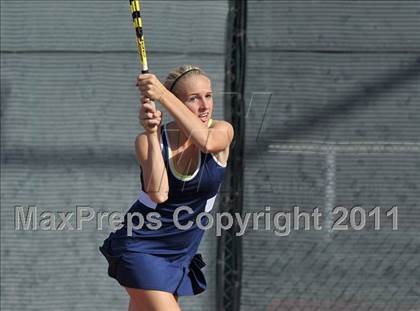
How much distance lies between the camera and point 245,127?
4.60 metres

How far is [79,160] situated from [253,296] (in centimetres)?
117

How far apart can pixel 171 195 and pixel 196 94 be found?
0.39m

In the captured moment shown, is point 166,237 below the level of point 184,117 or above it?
below

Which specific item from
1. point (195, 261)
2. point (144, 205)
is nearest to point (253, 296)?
point (195, 261)

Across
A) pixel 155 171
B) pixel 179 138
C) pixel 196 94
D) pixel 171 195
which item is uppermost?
pixel 196 94

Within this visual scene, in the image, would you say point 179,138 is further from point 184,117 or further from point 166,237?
point 166,237

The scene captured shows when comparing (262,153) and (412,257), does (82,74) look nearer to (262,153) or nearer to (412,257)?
(262,153)

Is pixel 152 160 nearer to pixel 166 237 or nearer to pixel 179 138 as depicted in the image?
pixel 179 138

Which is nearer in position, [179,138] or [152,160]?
[152,160]

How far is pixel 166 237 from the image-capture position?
131 inches

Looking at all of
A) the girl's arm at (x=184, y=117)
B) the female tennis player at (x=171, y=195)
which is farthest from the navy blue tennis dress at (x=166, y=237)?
the girl's arm at (x=184, y=117)

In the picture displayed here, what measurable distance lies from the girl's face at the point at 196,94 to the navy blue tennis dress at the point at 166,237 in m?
0.15

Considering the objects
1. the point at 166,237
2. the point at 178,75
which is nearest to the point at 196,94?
the point at 178,75

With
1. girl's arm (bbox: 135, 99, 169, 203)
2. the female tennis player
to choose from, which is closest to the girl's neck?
the female tennis player
